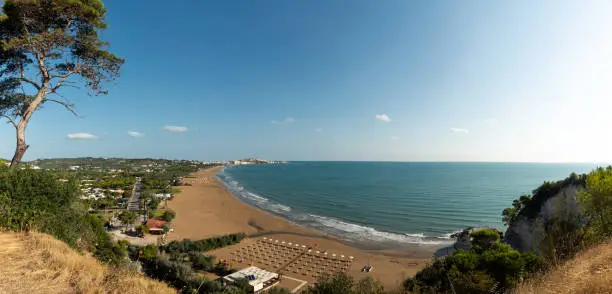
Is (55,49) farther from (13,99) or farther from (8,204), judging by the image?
(8,204)

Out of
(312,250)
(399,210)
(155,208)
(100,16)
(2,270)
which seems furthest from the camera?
(399,210)

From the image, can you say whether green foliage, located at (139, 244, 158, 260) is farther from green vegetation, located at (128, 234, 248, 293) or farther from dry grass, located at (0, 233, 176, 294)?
dry grass, located at (0, 233, 176, 294)

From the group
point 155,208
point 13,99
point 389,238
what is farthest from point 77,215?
point 155,208

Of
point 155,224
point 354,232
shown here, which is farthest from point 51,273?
point 354,232

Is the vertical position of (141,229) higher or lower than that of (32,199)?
lower

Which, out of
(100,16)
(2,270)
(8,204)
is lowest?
(2,270)

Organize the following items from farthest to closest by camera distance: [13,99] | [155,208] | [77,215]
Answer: [155,208] < [13,99] < [77,215]

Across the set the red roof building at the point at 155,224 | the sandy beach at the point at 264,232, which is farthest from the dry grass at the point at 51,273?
the red roof building at the point at 155,224

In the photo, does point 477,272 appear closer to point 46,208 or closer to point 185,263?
point 46,208
